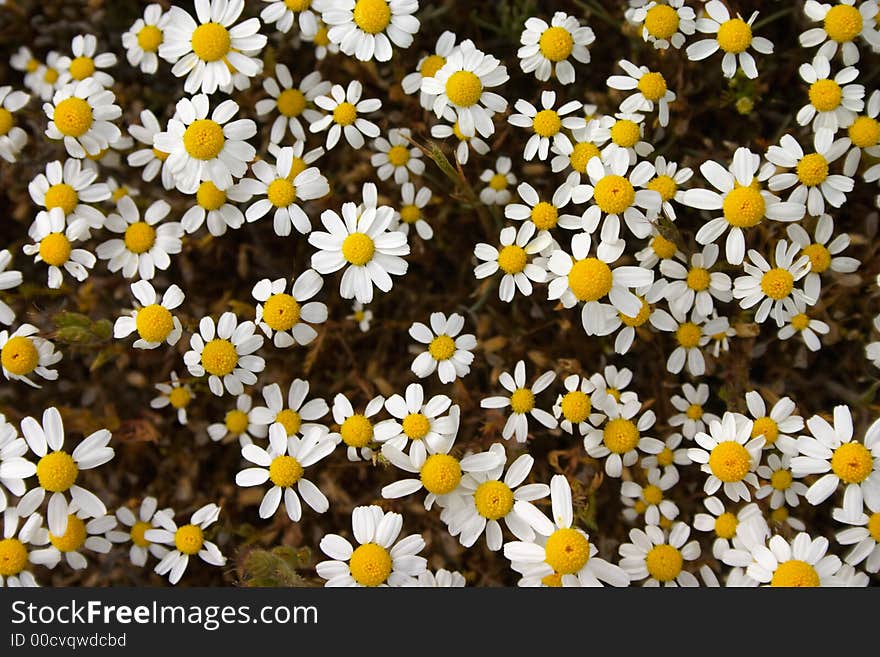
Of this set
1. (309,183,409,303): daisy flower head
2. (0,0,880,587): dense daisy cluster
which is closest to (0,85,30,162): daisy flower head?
(0,0,880,587): dense daisy cluster

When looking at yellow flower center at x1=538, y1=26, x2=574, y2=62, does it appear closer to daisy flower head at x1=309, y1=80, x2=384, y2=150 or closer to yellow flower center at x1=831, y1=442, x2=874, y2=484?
daisy flower head at x1=309, y1=80, x2=384, y2=150

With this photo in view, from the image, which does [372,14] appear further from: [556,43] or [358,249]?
[358,249]

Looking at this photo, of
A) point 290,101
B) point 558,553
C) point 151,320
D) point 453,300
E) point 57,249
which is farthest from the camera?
point 453,300

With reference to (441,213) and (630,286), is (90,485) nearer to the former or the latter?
(441,213)

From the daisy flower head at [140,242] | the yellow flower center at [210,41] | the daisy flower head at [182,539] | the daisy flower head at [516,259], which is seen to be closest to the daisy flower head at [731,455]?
the daisy flower head at [516,259]

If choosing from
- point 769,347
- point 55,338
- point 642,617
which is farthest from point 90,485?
point 769,347

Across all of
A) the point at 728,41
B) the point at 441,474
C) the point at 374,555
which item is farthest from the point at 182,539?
the point at 728,41

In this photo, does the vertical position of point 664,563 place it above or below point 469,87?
below
